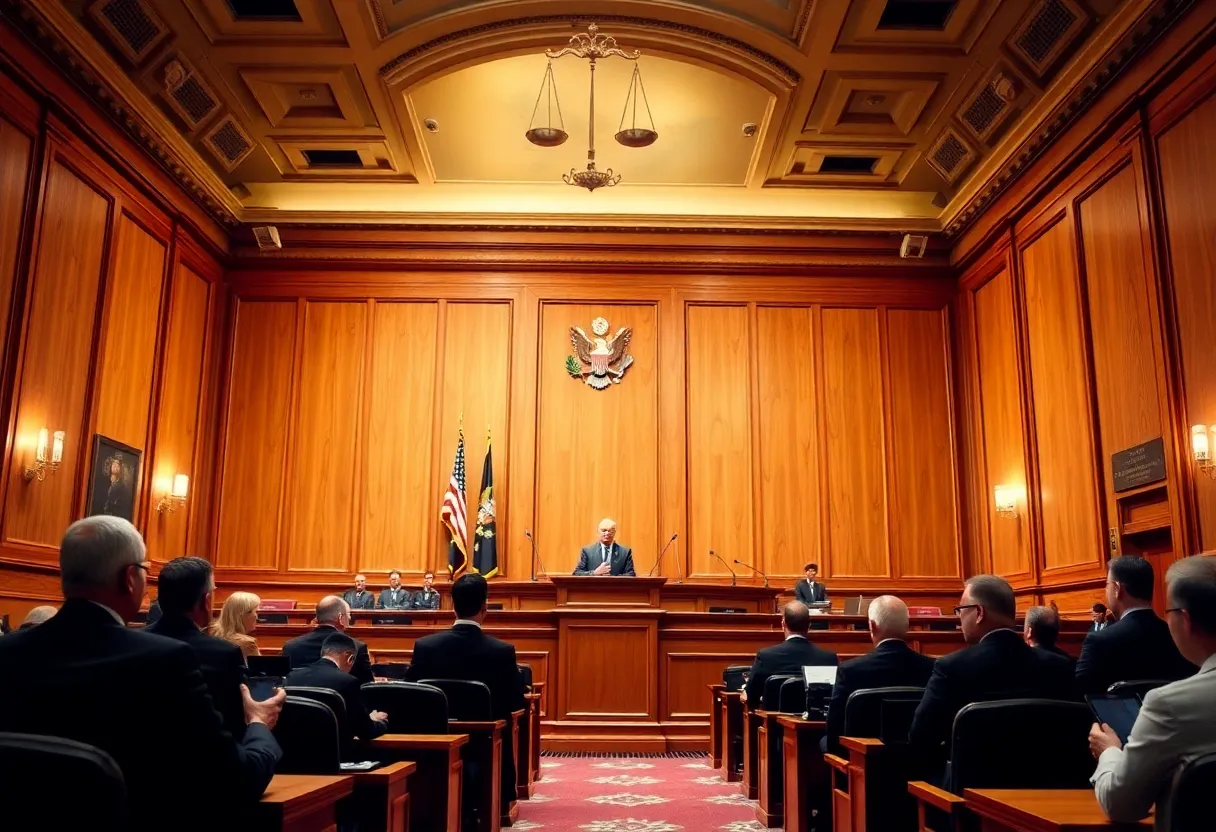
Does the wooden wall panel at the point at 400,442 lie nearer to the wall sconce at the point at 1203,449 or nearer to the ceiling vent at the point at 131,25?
the ceiling vent at the point at 131,25

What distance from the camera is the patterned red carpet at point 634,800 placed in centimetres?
466

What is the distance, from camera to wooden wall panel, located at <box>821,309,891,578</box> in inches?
429

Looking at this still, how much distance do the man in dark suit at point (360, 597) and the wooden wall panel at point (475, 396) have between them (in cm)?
83

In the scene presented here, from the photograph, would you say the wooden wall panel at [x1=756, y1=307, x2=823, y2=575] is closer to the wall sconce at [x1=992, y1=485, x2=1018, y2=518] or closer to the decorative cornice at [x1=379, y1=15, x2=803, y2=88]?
the wall sconce at [x1=992, y1=485, x2=1018, y2=518]

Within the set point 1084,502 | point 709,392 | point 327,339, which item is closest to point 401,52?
point 327,339

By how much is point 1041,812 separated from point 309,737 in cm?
197

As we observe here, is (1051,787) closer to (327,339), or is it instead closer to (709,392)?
(709,392)

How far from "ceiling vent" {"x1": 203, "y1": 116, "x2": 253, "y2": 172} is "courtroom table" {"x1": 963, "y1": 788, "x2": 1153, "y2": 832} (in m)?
9.37

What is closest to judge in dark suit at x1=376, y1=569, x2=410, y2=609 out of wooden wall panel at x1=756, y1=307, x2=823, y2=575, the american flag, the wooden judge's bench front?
the american flag

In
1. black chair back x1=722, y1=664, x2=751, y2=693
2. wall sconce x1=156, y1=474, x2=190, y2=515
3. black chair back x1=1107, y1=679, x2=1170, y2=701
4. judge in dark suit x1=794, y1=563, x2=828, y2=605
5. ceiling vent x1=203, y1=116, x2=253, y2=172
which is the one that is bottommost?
black chair back x1=722, y1=664, x2=751, y2=693

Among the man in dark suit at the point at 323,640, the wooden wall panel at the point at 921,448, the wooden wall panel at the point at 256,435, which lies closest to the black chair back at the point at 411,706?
the man in dark suit at the point at 323,640

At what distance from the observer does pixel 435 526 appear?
10.9 meters

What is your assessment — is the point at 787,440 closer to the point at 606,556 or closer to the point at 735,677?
the point at 606,556

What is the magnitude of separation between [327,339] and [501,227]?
2.31m
